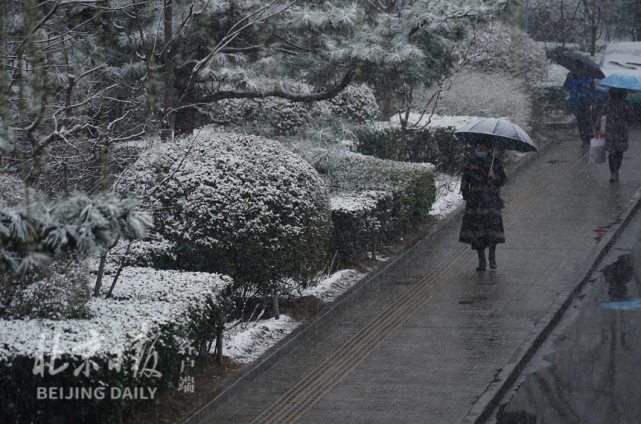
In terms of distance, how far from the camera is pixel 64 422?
19.0 ft

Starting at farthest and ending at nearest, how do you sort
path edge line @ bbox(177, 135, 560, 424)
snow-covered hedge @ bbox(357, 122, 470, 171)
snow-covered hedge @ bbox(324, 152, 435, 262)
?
snow-covered hedge @ bbox(357, 122, 470, 171), snow-covered hedge @ bbox(324, 152, 435, 262), path edge line @ bbox(177, 135, 560, 424)

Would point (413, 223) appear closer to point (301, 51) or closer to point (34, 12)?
point (301, 51)

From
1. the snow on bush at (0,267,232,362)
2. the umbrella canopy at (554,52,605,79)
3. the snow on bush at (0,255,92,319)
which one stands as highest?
the umbrella canopy at (554,52,605,79)

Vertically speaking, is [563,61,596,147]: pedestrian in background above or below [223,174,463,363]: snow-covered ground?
above

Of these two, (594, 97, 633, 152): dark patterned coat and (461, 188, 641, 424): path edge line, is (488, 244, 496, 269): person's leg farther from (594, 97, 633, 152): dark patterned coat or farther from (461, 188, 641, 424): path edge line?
(594, 97, 633, 152): dark patterned coat

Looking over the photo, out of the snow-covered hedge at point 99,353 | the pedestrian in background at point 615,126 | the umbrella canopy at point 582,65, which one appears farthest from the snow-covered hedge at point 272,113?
the umbrella canopy at point 582,65

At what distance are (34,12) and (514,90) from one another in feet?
44.0

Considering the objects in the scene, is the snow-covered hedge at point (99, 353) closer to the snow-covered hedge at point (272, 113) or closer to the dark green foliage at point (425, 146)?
the snow-covered hedge at point (272, 113)

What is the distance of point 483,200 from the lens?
10.6 metres

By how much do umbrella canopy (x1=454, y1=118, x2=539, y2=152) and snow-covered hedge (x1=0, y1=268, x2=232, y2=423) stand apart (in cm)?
503

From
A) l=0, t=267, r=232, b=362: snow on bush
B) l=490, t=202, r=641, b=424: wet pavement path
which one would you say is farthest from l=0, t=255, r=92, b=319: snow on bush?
l=490, t=202, r=641, b=424: wet pavement path

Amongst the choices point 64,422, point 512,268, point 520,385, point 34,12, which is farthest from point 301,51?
point 64,422

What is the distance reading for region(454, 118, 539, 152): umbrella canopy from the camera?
10750 mm

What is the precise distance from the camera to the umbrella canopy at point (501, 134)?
10.8 meters
